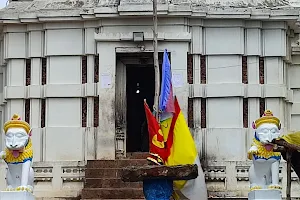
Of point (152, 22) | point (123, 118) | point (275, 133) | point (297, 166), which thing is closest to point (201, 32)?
point (152, 22)

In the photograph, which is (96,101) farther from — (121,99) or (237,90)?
(237,90)

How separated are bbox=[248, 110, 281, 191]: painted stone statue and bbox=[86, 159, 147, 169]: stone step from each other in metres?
3.95

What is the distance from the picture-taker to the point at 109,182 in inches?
727

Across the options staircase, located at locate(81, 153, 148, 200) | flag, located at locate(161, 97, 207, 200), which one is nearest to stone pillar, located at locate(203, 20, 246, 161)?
staircase, located at locate(81, 153, 148, 200)

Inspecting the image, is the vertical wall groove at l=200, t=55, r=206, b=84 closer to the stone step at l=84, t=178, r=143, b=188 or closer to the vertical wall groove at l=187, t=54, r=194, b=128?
the vertical wall groove at l=187, t=54, r=194, b=128

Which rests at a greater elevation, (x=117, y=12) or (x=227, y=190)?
(x=117, y=12)

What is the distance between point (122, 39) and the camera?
19.8 m

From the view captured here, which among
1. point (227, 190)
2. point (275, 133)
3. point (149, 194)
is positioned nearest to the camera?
point (149, 194)

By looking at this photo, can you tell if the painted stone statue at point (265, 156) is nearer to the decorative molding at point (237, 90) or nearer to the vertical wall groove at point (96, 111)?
the decorative molding at point (237, 90)

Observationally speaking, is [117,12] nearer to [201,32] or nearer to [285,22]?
[201,32]

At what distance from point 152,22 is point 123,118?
274 centimetres

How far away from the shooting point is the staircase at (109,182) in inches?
708

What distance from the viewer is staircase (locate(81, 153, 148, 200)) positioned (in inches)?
708

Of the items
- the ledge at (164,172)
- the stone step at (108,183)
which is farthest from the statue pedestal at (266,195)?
the stone step at (108,183)
